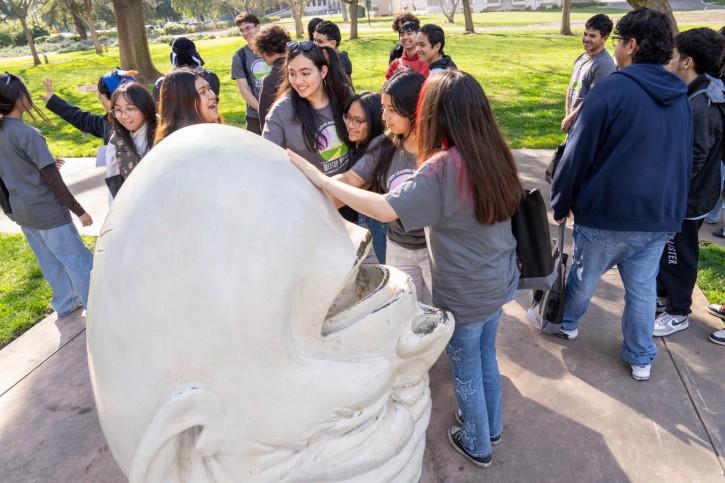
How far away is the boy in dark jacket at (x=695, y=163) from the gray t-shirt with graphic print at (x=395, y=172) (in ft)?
5.11

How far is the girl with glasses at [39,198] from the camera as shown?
128 inches

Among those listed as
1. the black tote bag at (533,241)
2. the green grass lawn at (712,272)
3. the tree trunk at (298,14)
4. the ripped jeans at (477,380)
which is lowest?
the green grass lawn at (712,272)

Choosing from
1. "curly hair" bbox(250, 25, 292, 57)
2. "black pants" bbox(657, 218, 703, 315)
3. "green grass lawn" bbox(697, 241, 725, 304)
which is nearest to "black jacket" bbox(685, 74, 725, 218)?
"black pants" bbox(657, 218, 703, 315)

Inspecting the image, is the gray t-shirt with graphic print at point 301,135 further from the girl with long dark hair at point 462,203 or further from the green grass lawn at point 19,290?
the green grass lawn at point 19,290

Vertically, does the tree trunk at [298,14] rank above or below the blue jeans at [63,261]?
above

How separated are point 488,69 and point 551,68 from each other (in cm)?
161

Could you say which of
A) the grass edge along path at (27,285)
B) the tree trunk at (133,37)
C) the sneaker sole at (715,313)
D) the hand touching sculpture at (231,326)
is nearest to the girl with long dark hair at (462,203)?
the hand touching sculpture at (231,326)

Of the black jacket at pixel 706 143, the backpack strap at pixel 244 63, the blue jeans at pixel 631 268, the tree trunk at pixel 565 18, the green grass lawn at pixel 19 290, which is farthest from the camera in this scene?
the tree trunk at pixel 565 18

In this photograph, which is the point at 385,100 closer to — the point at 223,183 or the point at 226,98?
the point at 223,183

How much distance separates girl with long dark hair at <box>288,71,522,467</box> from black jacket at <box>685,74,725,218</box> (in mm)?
1617

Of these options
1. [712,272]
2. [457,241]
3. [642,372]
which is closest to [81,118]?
[457,241]

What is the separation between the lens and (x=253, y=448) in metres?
1.60

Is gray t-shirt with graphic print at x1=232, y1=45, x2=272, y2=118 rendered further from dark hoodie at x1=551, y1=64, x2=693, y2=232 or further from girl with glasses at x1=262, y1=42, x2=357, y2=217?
dark hoodie at x1=551, y1=64, x2=693, y2=232

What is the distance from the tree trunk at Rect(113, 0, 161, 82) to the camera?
44.5ft
